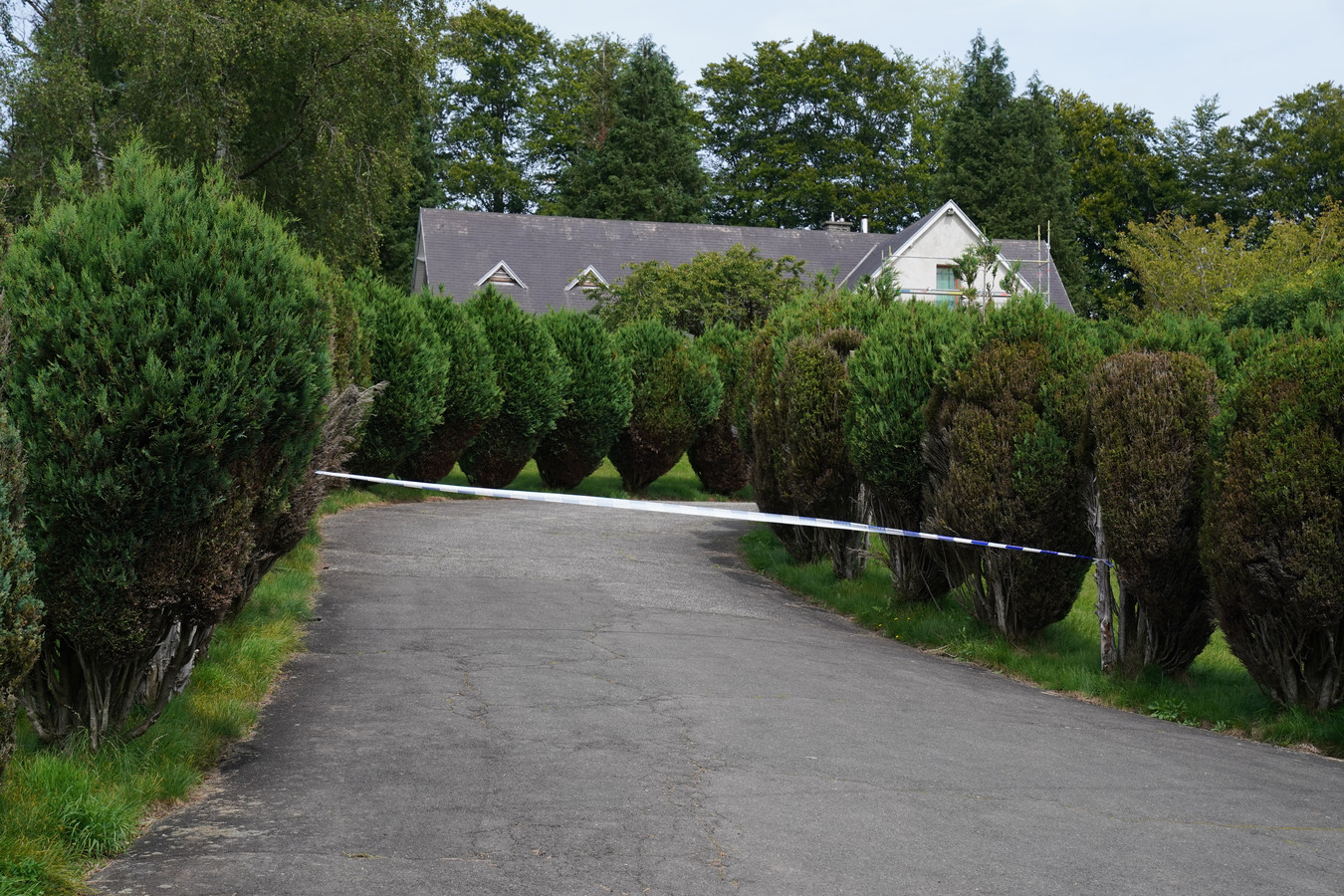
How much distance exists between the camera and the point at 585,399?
2114cm

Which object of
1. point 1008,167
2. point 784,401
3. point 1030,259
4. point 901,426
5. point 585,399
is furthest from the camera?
point 1008,167

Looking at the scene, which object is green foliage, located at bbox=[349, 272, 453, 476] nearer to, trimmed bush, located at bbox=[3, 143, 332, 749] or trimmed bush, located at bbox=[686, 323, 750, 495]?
trimmed bush, located at bbox=[686, 323, 750, 495]

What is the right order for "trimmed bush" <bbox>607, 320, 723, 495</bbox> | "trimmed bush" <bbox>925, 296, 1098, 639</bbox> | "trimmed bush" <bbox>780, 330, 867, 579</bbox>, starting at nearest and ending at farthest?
1. "trimmed bush" <bbox>925, 296, 1098, 639</bbox>
2. "trimmed bush" <bbox>780, 330, 867, 579</bbox>
3. "trimmed bush" <bbox>607, 320, 723, 495</bbox>

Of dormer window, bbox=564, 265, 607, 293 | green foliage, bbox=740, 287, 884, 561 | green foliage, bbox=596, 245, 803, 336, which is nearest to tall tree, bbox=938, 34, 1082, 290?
dormer window, bbox=564, 265, 607, 293

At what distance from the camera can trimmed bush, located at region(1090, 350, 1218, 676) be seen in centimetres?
821

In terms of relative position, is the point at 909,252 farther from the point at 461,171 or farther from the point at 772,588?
the point at 772,588

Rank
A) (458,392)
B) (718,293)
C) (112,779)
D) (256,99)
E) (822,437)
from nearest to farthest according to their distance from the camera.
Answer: (112,779), (822,437), (458,392), (256,99), (718,293)

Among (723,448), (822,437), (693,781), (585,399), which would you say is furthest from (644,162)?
(693,781)

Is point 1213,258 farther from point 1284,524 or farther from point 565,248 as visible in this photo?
point 1284,524

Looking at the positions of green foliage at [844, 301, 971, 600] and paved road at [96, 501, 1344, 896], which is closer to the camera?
paved road at [96, 501, 1344, 896]

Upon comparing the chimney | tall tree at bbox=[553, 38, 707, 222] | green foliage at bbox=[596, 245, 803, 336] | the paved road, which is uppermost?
tall tree at bbox=[553, 38, 707, 222]

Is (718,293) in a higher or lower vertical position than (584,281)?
lower

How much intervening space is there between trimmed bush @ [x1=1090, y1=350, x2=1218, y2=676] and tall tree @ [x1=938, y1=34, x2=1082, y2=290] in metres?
51.5

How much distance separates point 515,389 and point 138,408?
15258 millimetres
